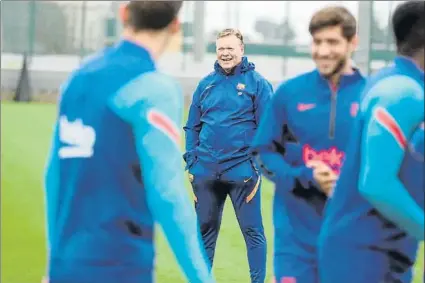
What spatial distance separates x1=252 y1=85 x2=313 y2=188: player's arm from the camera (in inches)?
141

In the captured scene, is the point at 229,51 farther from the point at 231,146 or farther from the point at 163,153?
the point at 163,153

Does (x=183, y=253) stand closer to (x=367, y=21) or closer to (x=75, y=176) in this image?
(x=75, y=176)

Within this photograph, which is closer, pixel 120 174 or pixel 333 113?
pixel 120 174

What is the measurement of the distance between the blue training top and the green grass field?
6.58 ft

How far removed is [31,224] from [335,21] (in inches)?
274

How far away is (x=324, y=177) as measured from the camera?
3.44m

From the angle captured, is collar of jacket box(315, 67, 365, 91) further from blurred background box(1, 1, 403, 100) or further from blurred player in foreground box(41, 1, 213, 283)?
blurred background box(1, 1, 403, 100)

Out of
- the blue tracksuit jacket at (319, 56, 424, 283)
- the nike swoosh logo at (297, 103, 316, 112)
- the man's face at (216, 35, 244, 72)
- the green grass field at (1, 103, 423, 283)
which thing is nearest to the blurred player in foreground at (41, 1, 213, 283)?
the blue tracksuit jacket at (319, 56, 424, 283)

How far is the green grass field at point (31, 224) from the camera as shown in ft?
24.9

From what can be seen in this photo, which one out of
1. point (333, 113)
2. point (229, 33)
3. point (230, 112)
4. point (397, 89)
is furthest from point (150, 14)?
point (230, 112)

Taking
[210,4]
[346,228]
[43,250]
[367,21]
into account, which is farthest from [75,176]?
[210,4]

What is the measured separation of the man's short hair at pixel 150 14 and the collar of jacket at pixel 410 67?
66 cm

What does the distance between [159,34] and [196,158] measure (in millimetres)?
3436

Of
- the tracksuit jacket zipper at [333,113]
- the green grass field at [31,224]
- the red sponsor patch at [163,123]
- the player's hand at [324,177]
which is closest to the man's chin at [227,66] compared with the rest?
the green grass field at [31,224]
